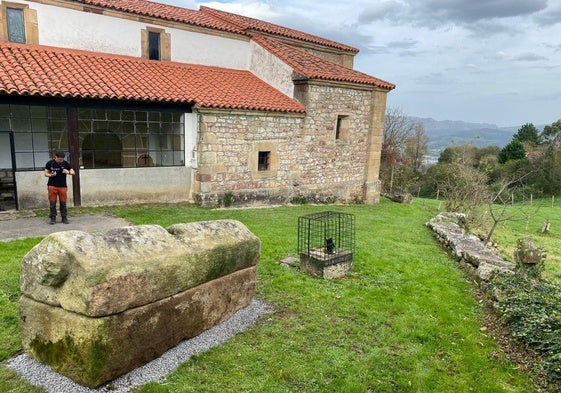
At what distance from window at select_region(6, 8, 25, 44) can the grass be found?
731 cm

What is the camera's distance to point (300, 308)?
5516mm

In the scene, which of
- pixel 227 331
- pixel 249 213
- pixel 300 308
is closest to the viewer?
pixel 227 331

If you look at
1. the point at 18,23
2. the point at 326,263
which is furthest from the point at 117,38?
the point at 326,263

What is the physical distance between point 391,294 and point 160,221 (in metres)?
6.13

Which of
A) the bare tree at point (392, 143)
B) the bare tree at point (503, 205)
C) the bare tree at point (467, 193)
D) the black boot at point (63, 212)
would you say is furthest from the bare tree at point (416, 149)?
the black boot at point (63, 212)

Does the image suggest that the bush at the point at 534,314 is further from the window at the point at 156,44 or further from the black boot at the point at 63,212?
the window at the point at 156,44

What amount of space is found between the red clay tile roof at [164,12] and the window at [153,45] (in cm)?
64

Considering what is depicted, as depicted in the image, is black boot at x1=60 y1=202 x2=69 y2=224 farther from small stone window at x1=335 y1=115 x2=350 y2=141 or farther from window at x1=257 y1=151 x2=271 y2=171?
small stone window at x1=335 y1=115 x2=350 y2=141

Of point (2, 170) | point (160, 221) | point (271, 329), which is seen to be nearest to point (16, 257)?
point (160, 221)

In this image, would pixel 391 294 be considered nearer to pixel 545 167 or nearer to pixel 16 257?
pixel 16 257

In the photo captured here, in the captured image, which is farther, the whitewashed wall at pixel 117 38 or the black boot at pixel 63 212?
the whitewashed wall at pixel 117 38

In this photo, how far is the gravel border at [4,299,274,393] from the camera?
3.46 metres

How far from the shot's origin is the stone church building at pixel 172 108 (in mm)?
10805

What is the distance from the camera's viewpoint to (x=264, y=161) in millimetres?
14242
